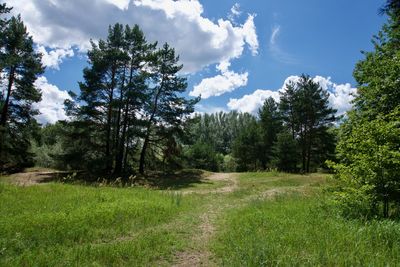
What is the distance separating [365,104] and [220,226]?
28.6 ft

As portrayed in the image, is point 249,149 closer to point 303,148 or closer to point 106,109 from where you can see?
point 303,148

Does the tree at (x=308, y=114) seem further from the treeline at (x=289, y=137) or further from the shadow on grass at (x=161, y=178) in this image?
the shadow on grass at (x=161, y=178)

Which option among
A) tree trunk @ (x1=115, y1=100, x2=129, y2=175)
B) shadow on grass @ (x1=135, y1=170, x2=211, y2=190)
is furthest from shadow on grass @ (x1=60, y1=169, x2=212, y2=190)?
tree trunk @ (x1=115, y1=100, x2=129, y2=175)

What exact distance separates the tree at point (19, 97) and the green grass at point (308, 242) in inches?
1050

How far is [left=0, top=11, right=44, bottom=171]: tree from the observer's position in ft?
89.7

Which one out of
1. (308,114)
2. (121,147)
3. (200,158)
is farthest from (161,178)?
(200,158)

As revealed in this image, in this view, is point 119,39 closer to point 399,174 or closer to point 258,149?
point 399,174

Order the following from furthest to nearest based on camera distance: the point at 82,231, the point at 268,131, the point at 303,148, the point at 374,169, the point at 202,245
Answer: the point at 268,131 → the point at 303,148 → the point at 374,169 → the point at 82,231 → the point at 202,245

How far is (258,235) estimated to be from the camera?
7.09m

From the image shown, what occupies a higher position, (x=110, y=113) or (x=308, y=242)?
(x=110, y=113)

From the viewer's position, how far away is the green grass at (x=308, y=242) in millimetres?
5445

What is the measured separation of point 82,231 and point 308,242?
510cm

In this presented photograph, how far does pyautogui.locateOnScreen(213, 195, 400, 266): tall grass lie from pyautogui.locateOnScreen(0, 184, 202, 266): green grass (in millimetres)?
1450

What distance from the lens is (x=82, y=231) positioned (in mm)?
7246
